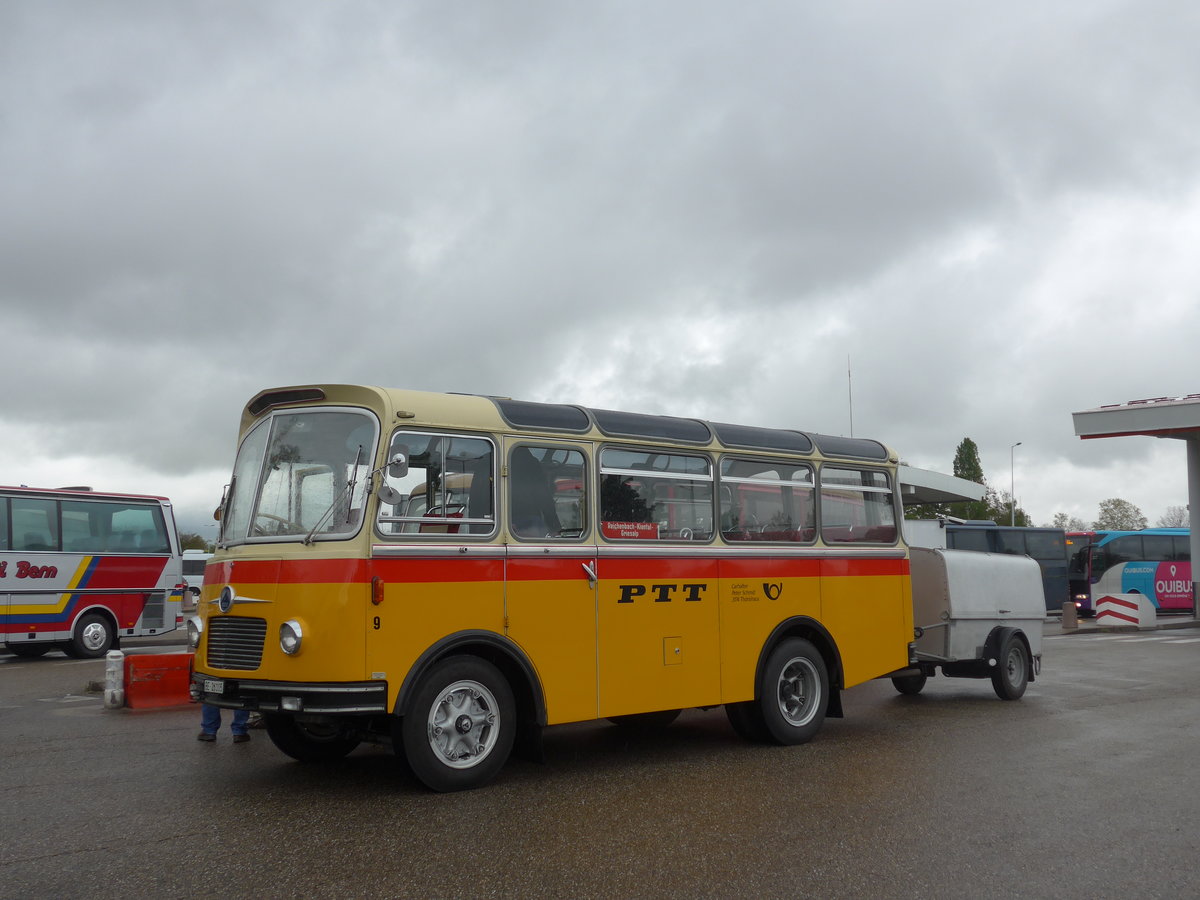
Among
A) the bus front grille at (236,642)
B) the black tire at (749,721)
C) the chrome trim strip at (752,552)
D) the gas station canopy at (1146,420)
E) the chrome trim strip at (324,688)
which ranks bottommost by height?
the black tire at (749,721)

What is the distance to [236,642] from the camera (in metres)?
7.74

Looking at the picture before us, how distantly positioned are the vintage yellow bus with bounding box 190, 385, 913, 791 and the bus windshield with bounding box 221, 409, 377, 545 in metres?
0.02

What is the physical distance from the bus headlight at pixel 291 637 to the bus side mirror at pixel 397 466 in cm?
118

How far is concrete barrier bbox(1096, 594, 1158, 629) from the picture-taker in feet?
93.1

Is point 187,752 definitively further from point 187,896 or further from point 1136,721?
point 1136,721

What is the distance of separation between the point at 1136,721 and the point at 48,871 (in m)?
10.2

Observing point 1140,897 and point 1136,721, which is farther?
point 1136,721

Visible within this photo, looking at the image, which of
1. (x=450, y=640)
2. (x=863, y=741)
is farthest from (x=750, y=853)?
(x=863, y=741)

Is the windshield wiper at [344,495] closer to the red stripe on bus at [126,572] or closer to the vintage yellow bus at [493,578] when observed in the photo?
the vintage yellow bus at [493,578]

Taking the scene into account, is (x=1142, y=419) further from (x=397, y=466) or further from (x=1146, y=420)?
(x=397, y=466)

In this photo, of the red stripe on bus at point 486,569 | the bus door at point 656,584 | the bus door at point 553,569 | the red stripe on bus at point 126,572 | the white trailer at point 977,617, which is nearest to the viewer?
the red stripe on bus at point 486,569

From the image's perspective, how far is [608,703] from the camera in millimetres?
8648

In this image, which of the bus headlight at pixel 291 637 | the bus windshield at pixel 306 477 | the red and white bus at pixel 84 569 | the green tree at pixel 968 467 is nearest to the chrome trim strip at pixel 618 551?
the bus windshield at pixel 306 477

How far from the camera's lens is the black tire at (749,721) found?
991 cm
